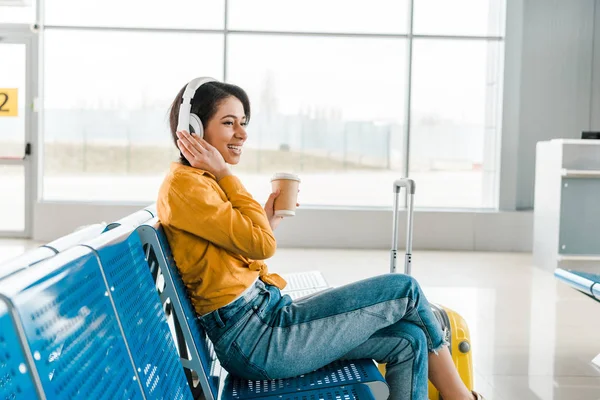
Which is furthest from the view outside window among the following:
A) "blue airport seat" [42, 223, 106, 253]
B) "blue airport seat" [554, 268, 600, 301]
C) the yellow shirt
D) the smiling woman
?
"blue airport seat" [42, 223, 106, 253]

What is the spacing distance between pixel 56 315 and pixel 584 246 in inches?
256

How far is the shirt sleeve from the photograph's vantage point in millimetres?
1845

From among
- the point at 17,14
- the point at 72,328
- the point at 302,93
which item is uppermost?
the point at 17,14

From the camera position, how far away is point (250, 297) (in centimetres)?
192

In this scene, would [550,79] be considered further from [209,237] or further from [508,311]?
[209,237]

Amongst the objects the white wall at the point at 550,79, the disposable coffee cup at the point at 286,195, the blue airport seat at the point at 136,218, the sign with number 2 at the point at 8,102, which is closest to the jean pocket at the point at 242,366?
the blue airport seat at the point at 136,218

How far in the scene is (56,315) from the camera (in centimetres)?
92

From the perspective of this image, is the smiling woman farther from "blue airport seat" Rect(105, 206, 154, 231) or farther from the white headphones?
"blue airport seat" Rect(105, 206, 154, 231)

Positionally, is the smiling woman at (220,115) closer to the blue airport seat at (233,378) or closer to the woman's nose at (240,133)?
the woman's nose at (240,133)

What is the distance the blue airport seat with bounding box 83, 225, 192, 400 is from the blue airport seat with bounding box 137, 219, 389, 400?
100mm

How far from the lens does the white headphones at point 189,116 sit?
2033 mm

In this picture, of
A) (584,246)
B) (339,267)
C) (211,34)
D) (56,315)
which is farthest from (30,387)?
(211,34)

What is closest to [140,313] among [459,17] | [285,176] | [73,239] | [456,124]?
[73,239]

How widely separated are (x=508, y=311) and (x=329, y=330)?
335 cm
